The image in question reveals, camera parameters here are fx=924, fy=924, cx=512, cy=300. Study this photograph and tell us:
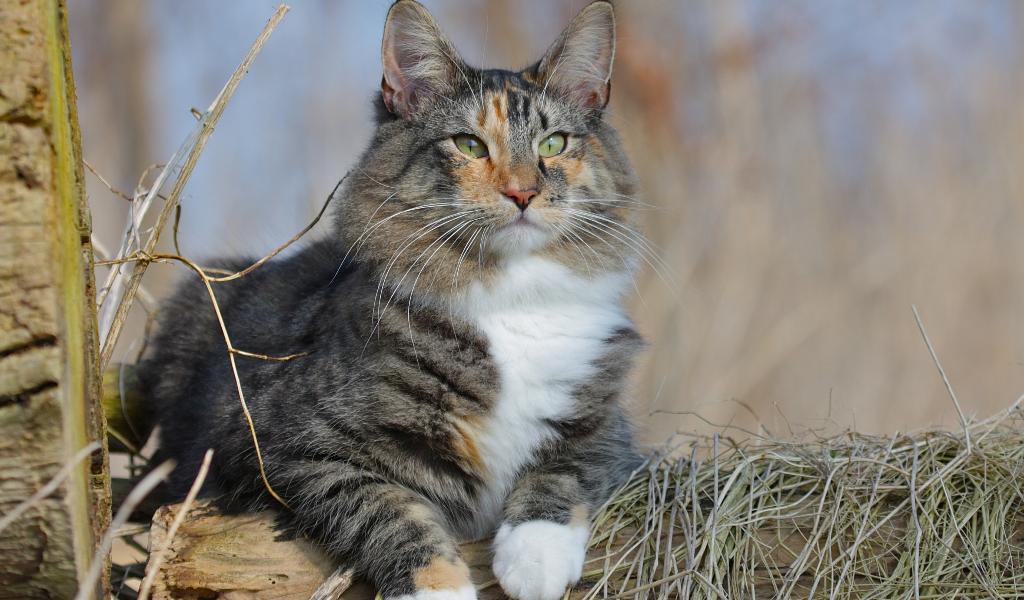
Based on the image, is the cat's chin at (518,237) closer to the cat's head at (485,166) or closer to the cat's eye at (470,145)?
the cat's head at (485,166)

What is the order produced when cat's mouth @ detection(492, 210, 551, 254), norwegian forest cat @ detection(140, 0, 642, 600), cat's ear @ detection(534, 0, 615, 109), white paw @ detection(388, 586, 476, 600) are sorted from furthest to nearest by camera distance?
cat's ear @ detection(534, 0, 615, 109) < cat's mouth @ detection(492, 210, 551, 254) < norwegian forest cat @ detection(140, 0, 642, 600) < white paw @ detection(388, 586, 476, 600)

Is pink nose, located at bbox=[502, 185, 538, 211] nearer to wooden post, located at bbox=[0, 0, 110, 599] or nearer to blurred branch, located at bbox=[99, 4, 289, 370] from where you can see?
blurred branch, located at bbox=[99, 4, 289, 370]

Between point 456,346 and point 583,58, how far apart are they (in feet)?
3.20

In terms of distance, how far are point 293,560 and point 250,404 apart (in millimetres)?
457

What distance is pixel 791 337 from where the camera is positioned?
571 centimetres

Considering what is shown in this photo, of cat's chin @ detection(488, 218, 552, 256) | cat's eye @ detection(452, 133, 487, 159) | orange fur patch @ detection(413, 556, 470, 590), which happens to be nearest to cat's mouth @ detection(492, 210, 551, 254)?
cat's chin @ detection(488, 218, 552, 256)

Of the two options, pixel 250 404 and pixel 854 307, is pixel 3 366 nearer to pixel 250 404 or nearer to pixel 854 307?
pixel 250 404

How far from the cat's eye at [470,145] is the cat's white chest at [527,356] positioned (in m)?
A: 0.32

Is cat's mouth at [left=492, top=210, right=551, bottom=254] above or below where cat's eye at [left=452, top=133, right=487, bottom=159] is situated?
below

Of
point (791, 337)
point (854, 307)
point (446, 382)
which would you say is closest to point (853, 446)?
point (446, 382)

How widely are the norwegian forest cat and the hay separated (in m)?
0.16

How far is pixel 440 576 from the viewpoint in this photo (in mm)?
2039

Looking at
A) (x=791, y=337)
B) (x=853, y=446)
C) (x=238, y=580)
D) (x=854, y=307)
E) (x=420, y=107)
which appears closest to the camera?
(x=238, y=580)

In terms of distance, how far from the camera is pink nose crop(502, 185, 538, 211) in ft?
7.52
